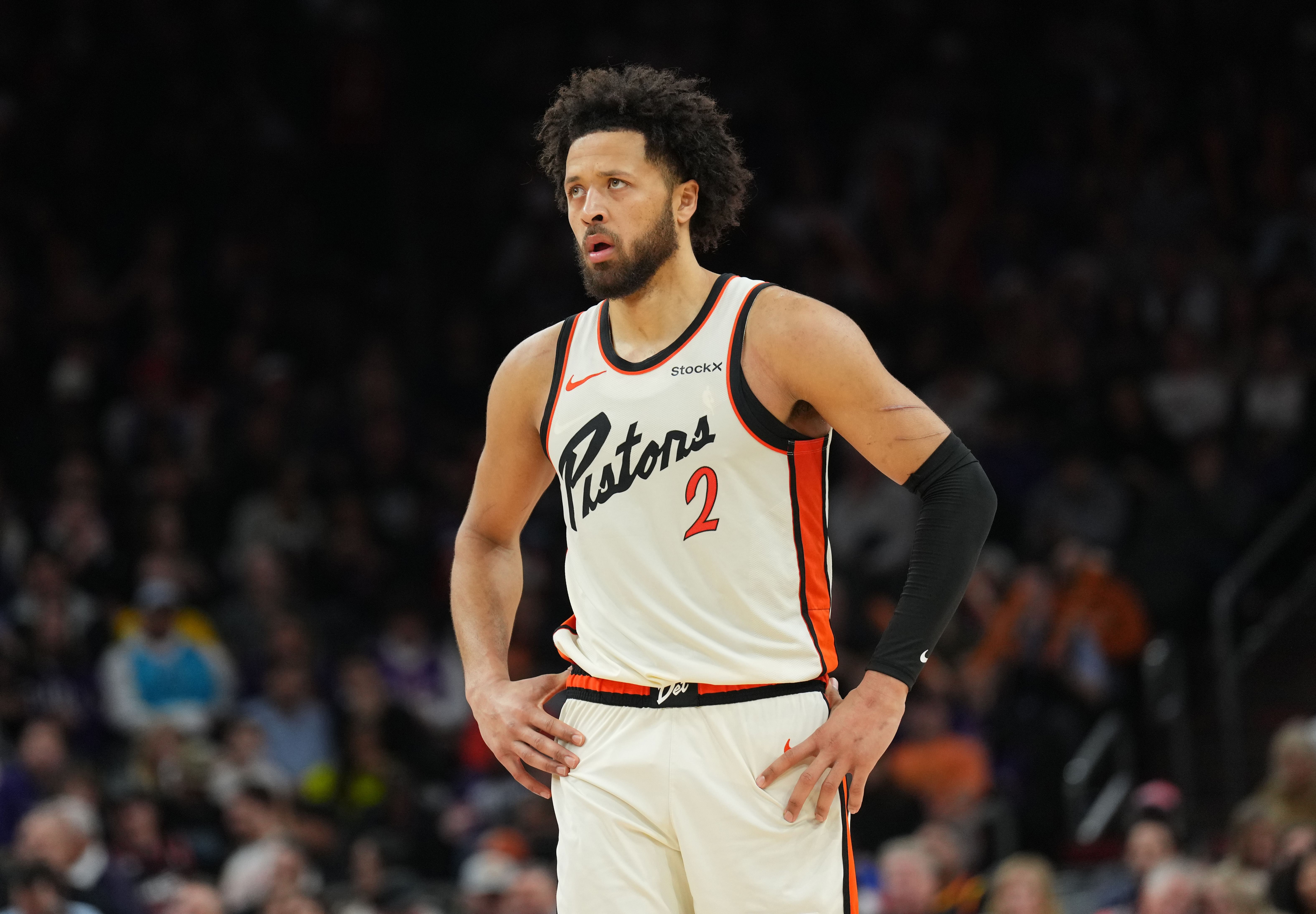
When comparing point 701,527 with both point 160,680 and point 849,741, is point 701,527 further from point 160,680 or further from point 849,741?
point 160,680

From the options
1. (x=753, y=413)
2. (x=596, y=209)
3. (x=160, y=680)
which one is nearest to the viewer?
(x=753, y=413)

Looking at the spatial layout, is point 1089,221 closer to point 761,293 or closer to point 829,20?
point 829,20

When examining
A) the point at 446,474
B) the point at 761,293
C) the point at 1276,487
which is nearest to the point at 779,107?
the point at 446,474

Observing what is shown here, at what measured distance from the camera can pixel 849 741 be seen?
3.74 m

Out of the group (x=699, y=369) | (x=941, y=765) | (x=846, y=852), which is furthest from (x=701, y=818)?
(x=941, y=765)

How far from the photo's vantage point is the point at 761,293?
160 inches

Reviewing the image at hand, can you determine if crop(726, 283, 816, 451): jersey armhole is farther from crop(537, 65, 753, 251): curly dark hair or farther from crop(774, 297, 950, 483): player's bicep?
crop(537, 65, 753, 251): curly dark hair

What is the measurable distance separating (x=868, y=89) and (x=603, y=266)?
12.5m

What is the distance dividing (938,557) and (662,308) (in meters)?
0.89

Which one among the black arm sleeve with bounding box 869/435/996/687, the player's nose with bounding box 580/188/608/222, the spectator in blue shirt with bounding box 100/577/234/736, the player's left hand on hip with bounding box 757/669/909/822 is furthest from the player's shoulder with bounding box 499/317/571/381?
the spectator in blue shirt with bounding box 100/577/234/736

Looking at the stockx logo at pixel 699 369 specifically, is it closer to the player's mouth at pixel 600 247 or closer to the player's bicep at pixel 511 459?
the player's mouth at pixel 600 247

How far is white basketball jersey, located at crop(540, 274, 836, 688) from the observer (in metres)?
3.91

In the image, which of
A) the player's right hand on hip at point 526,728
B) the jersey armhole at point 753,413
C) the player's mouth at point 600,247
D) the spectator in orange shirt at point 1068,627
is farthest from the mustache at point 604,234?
the spectator in orange shirt at point 1068,627

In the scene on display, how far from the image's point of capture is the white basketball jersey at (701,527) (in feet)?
12.8
